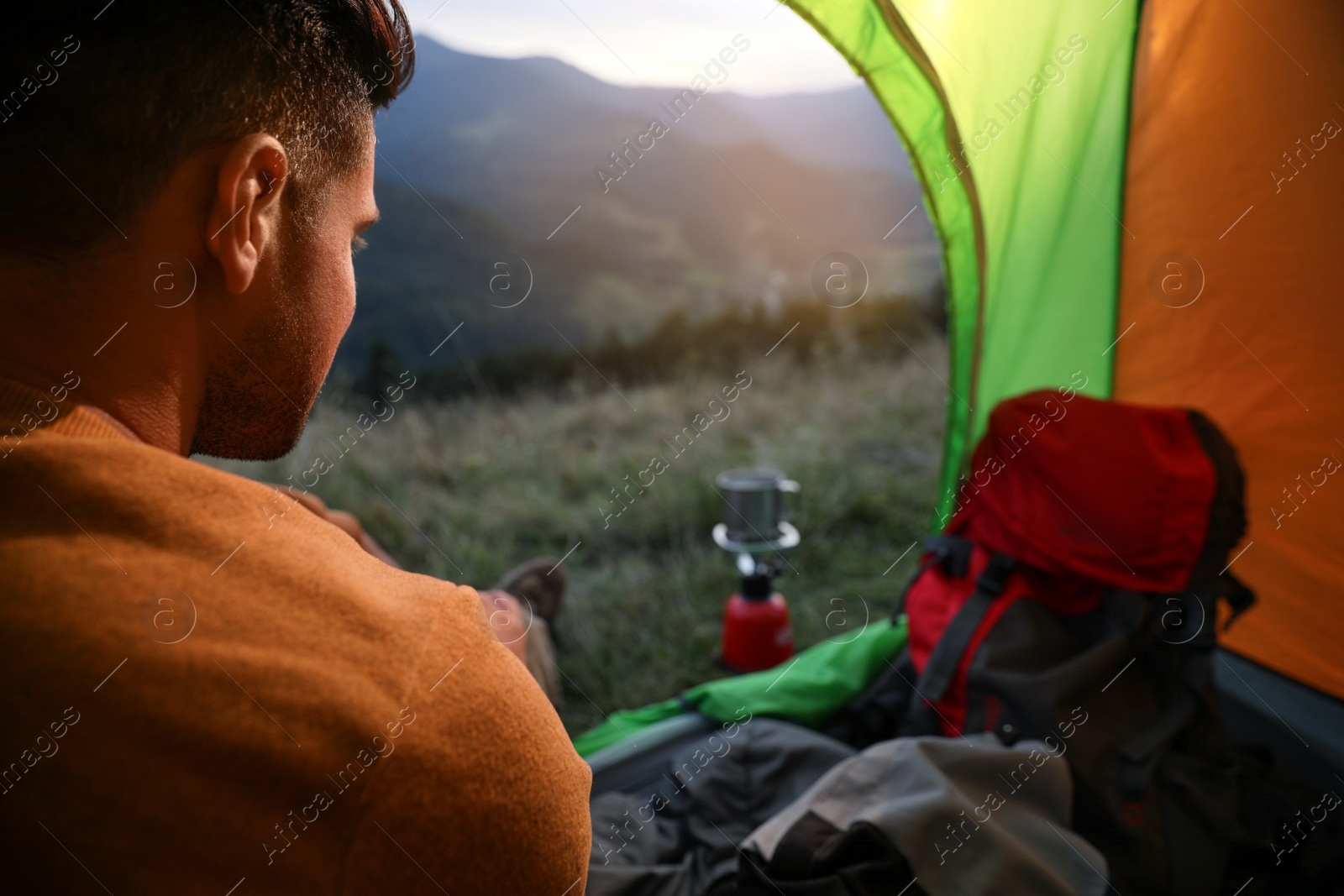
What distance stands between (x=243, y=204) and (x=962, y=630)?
1.42 meters

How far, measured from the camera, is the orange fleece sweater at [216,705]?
49 centimetres

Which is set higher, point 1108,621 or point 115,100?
point 115,100

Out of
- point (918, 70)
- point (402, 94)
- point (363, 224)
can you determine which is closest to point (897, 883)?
point (363, 224)

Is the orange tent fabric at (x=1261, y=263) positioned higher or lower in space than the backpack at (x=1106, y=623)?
higher

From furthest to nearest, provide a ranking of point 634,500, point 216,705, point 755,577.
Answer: point 634,500
point 755,577
point 216,705

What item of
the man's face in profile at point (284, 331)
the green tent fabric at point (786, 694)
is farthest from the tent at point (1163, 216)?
the man's face in profile at point (284, 331)

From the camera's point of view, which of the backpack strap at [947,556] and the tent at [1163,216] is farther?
the backpack strap at [947,556]

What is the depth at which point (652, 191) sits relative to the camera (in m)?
8.05

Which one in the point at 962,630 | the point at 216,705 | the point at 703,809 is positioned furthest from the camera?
the point at 962,630

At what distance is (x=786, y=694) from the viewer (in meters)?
1.74

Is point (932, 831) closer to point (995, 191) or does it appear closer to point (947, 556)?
point (947, 556)

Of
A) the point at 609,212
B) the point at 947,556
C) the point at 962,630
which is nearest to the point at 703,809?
the point at 962,630

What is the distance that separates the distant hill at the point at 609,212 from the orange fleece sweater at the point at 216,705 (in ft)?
7.47

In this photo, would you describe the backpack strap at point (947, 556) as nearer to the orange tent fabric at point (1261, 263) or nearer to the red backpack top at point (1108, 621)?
the red backpack top at point (1108, 621)
